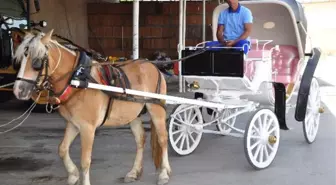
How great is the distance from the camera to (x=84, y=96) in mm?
4746

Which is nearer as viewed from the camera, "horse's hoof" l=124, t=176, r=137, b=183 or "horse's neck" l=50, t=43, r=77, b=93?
"horse's neck" l=50, t=43, r=77, b=93

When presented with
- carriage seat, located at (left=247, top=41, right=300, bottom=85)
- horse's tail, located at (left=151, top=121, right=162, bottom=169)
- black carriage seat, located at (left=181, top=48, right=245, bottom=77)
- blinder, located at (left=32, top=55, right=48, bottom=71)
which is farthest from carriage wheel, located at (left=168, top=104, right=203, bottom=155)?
blinder, located at (left=32, top=55, right=48, bottom=71)

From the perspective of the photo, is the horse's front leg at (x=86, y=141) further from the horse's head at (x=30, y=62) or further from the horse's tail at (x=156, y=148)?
the horse's tail at (x=156, y=148)

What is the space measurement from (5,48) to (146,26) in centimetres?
870

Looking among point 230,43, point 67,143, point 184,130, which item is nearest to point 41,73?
point 67,143

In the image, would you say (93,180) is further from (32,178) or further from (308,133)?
(308,133)

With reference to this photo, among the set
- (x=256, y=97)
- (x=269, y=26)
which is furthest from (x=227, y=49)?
(x=269, y=26)

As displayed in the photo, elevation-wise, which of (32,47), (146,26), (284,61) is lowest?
(284,61)

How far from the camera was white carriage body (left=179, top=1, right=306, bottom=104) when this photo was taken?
653 cm

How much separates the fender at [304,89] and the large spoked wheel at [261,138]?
0.68 metres

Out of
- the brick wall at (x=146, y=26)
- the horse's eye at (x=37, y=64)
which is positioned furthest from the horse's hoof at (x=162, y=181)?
the brick wall at (x=146, y=26)

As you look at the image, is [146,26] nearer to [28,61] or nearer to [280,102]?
[280,102]

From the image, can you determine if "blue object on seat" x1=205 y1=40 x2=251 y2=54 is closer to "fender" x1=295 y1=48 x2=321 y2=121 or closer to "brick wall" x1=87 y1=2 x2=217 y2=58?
"fender" x1=295 y1=48 x2=321 y2=121

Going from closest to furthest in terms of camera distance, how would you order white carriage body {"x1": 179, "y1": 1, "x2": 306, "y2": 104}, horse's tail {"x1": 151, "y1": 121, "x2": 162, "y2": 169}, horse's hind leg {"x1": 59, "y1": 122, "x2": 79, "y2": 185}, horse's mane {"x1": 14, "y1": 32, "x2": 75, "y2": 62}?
horse's mane {"x1": 14, "y1": 32, "x2": 75, "y2": 62} → horse's hind leg {"x1": 59, "y1": 122, "x2": 79, "y2": 185} → horse's tail {"x1": 151, "y1": 121, "x2": 162, "y2": 169} → white carriage body {"x1": 179, "y1": 1, "x2": 306, "y2": 104}
